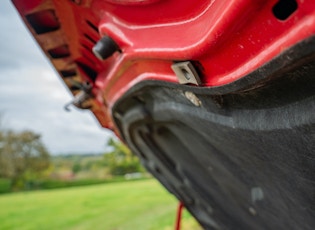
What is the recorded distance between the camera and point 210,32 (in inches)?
30.9

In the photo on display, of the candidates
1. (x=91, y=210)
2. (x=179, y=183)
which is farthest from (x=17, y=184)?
(x=179, y=183)

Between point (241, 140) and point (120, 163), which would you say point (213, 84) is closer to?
point (241, 140)

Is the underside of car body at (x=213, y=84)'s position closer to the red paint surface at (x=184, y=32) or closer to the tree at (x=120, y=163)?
the red paint surface at (x=184, y=32)

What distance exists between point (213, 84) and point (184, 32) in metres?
0.15

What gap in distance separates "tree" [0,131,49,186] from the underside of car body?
3756 centimetres

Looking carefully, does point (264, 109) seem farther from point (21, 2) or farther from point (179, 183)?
point (179, 183)

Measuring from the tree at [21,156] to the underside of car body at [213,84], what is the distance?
123 feet

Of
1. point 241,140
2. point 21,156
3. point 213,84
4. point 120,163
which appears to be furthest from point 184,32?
point 120,163

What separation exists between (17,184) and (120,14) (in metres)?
40.4

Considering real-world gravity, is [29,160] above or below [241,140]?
below

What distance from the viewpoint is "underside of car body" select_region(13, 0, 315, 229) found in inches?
28.3

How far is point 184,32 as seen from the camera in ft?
3.00

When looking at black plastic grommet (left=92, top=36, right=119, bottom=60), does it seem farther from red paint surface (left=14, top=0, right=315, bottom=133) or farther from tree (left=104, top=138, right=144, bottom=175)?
tree (left=104, top=138, right=144, bottom=175)

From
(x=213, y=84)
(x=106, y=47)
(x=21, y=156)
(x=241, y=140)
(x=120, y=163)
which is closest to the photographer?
(x=213, y=84)
